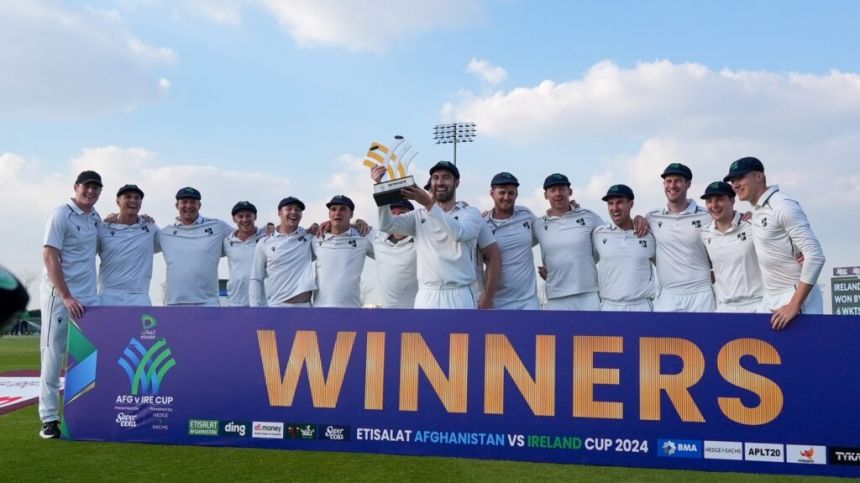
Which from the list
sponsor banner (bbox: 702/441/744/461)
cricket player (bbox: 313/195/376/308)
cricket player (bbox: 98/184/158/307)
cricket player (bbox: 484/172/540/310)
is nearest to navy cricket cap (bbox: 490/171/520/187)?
cricket player (bbox: 484/172/540/310)

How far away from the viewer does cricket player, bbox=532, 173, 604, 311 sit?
7.06 m

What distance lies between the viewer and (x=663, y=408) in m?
5.57

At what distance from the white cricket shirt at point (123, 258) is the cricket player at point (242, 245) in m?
0.94

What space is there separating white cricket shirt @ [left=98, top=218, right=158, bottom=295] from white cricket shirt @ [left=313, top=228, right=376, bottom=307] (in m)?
1.90

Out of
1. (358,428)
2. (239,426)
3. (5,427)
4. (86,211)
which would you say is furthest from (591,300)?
(5,427)

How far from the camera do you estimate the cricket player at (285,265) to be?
7.88 m

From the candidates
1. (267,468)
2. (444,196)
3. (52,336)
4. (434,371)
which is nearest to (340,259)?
(444,196)

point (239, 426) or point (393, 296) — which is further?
point (393, 296)

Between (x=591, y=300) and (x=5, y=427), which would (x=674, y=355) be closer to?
(x=591, y=300)

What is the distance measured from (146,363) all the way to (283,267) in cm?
190

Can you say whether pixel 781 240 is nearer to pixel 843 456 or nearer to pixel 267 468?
pixel 843 456

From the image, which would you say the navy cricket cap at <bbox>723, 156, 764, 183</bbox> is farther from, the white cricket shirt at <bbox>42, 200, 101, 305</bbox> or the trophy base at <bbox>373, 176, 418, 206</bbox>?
the white cricket shirt at <bbox>42, 200, 101, 305</bbox>

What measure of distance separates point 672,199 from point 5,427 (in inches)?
287

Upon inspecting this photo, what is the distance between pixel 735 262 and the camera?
20.9 feet
